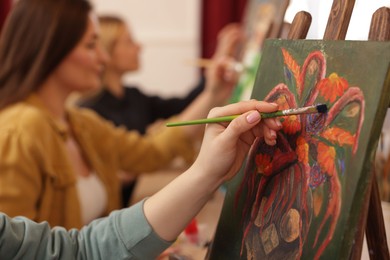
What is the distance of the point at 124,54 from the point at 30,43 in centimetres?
111

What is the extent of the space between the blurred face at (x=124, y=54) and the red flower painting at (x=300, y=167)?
187cm

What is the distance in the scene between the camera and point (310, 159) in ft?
2.85

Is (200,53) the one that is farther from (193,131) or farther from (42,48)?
(42,48)

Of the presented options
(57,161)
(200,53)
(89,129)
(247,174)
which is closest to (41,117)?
(57,161)

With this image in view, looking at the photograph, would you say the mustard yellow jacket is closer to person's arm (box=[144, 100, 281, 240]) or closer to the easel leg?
person's arm (box=[144, 100, 281, 240])

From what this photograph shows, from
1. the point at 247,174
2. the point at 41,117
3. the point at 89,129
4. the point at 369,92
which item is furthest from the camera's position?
the point at 89,129

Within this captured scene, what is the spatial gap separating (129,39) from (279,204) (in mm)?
2040

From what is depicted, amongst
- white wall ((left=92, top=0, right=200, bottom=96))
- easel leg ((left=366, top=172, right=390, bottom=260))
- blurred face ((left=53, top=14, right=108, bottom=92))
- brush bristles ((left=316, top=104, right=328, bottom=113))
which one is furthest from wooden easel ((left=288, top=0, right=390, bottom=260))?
white wall ((left=92, top=0, right=200, bottom=96))

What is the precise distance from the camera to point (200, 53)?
392 centimetres

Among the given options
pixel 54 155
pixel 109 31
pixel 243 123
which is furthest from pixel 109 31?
pixel 243 123

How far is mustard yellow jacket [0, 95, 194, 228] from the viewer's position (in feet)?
5.05

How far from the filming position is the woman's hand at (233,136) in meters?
0.90

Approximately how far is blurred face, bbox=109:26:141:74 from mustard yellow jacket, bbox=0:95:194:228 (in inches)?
29.9

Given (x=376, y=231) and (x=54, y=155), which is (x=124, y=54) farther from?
(x=376, y=231)
